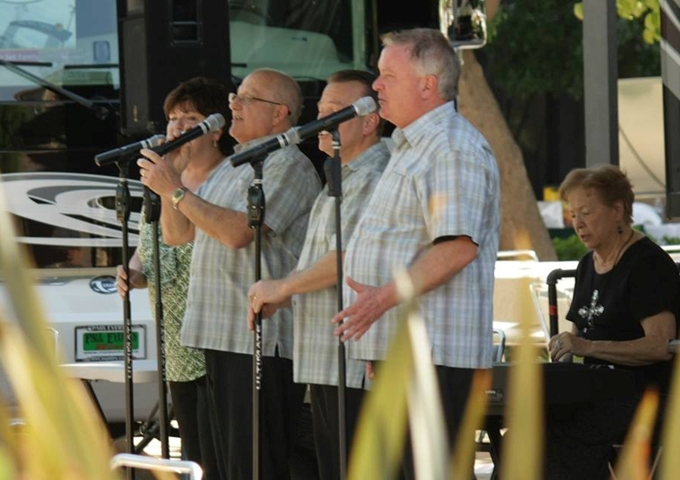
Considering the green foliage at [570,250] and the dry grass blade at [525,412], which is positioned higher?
the dry grass blade at [525,412]

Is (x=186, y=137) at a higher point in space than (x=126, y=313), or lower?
higher

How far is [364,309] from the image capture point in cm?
341

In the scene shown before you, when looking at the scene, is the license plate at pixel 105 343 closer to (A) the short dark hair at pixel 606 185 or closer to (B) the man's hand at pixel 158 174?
(B) the man's hand at pixel 158 174

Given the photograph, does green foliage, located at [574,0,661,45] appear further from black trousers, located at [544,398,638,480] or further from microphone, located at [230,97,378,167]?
microphone, located at [230,97,378,167]

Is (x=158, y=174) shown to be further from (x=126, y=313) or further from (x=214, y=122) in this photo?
(x=126, y=313)

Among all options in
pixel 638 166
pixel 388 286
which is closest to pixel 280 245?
pixel 388 286

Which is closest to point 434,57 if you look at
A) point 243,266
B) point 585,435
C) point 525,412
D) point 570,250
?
point 243,266

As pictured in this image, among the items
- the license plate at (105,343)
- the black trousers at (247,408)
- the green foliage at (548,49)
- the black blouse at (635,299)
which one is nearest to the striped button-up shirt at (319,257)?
the black trousers at (247,408)

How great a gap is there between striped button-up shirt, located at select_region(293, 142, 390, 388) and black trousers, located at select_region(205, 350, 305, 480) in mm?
390

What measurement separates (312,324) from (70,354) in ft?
7.32

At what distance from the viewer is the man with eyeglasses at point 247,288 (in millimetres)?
4430

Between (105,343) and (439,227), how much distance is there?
9.64 feet

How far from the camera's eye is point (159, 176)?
4.14 meters

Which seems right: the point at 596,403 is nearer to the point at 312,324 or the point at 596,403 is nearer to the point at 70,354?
the point at 312,324
